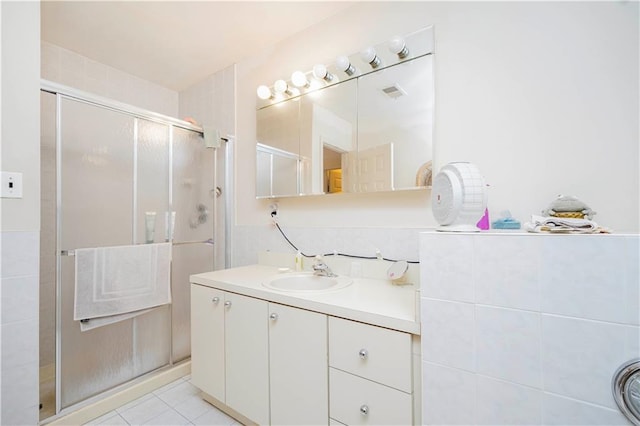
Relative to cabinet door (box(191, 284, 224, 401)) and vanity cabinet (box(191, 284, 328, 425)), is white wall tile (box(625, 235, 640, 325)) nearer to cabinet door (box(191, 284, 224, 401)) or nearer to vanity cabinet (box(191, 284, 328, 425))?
vanity cabinet (box(191, 284, 328, 425))

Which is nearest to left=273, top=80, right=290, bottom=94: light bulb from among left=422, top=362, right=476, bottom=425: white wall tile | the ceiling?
the ceiling

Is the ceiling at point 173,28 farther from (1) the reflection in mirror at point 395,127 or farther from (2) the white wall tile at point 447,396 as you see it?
(2) the white wall tile at point 447,396

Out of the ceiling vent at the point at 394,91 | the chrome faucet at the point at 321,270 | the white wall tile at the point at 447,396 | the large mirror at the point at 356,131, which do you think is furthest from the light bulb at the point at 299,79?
the white wall tile at the point at 447,396

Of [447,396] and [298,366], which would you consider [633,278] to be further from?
[298,366]

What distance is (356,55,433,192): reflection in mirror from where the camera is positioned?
4.56 feet

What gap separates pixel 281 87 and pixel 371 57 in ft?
2.20

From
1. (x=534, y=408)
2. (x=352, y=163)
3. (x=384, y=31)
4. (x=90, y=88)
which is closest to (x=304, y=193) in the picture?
(x=352, y=163)

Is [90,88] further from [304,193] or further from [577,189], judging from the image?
[577,189]

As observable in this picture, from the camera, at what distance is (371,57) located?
59.3 inches

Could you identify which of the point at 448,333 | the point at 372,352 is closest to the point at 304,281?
the point at 372,352

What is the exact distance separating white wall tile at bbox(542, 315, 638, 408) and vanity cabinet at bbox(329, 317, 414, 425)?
0.38 m

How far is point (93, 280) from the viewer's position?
4.96ft

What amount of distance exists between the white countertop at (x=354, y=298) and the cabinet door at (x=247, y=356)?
0.07 metres

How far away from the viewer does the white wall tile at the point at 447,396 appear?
2.69ft
